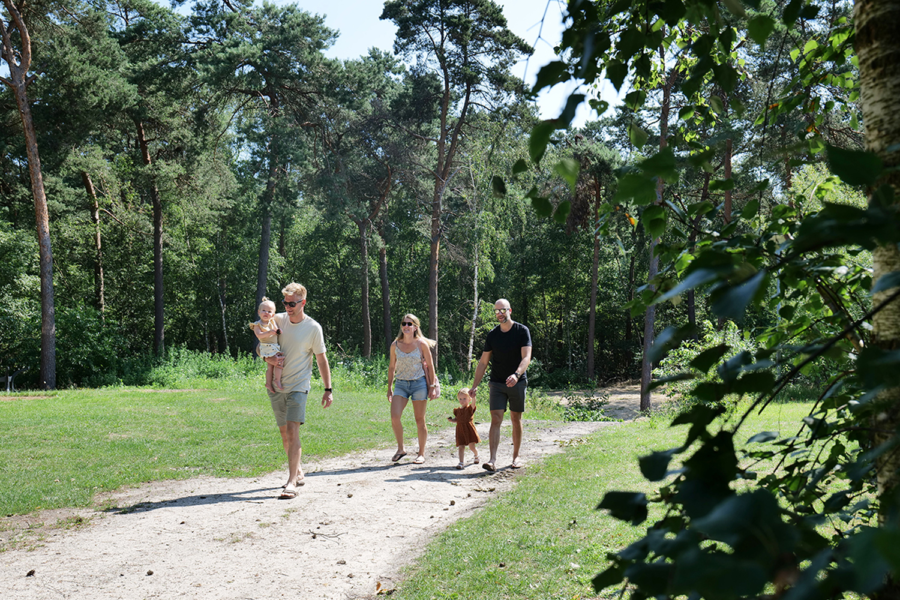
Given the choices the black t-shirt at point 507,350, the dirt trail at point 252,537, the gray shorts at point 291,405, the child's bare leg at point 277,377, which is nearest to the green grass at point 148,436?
the dirt trail at point 252,537

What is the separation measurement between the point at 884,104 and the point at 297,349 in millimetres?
5921

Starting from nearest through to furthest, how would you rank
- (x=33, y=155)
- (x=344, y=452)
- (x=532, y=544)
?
(x=532, y=544), (x=344, y=452), (x=33, y=155)

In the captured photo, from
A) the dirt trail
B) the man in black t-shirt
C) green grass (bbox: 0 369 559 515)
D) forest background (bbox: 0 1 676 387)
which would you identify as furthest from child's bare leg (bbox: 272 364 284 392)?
forest background (bbox: 0 1 676 387)

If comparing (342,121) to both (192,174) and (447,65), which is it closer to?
(447,65)

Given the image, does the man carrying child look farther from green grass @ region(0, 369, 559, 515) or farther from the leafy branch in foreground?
the leafy branch in foreground

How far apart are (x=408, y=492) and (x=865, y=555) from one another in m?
6.42

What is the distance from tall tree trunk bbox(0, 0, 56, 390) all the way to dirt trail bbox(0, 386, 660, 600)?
1461 cm

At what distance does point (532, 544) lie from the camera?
461 cm

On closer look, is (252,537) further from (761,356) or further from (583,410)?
(583,410)

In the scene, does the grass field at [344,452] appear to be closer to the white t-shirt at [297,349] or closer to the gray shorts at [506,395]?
the gray shorts at [506,395]

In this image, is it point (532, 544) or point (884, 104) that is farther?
point (532, 544)

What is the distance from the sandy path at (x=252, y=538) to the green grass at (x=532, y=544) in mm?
291

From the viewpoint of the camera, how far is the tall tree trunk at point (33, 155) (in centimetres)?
1728

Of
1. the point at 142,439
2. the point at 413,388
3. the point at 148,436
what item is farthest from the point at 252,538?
the point at 148,436
